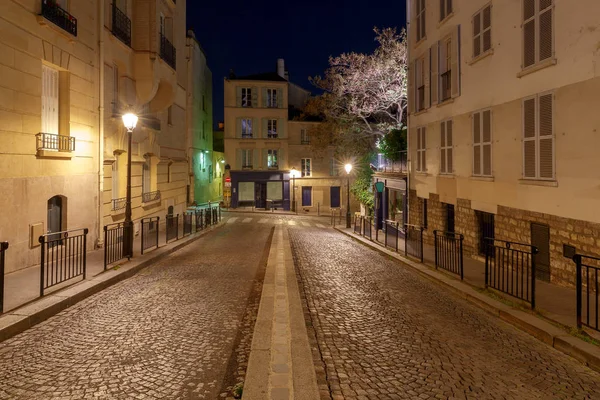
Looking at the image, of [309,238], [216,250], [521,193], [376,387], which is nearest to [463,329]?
[376,387]

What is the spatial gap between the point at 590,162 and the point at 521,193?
246cm

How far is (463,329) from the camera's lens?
689cm

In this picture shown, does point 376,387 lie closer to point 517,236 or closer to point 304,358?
point 304,358

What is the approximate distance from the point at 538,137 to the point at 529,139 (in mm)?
345

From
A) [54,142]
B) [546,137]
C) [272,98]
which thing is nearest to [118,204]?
Answer: [54,142]

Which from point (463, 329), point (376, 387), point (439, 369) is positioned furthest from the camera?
point (463, 329)

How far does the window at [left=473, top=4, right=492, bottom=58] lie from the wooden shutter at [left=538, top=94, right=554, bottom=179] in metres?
3.23

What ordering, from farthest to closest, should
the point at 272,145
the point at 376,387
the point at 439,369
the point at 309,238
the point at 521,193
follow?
the point at 272,145 → the point at 309,238 → the point at 521,193 → the point at 439,369 → the point at 376,387

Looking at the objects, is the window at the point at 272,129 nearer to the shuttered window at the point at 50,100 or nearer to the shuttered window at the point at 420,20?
the shuttered window at the point at 420,20

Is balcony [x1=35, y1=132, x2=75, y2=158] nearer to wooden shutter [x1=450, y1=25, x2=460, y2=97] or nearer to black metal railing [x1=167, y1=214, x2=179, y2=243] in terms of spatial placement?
black metal railing [x1=167, y1=214, x2=179, y2=243]

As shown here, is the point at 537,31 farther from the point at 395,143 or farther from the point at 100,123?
the point at 395,143

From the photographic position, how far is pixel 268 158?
46.9 metres

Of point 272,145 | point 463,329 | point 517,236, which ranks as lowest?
point 463,329

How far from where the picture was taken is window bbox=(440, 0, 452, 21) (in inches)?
611
